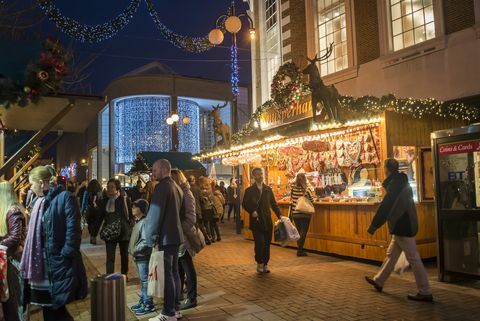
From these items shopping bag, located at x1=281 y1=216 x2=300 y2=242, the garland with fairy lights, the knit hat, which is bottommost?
shopping bag, located at x1=281 y1=216 x2=300 y2=242

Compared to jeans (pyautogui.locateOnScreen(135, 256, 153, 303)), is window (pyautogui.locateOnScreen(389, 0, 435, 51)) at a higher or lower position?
higher

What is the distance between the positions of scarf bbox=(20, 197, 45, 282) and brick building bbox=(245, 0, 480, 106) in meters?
10.2

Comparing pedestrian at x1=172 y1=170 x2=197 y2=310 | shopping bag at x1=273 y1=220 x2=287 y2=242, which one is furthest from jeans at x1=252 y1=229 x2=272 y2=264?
pedestrian at x1=172 y1=170 x2=197 y2=310

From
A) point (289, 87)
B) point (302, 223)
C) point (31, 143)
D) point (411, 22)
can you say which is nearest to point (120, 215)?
point (31, 143)

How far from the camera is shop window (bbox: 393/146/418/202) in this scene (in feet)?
31.9

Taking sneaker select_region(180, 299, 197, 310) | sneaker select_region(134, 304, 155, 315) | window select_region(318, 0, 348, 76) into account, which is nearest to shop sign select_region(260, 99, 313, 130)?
window select_region(318, 0, 348, 76)

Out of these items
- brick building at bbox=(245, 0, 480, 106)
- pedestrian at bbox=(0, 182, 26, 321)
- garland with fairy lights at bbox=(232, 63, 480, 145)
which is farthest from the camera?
brick building at bbox=(245, 0, 480, 106)

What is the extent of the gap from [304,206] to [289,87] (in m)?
3.15

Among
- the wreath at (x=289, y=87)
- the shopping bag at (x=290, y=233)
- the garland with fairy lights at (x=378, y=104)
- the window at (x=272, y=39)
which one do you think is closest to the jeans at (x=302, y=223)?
the shopping bag at (x=290, y=233)

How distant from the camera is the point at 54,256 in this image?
14.9 ft

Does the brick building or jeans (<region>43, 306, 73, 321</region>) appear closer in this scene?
jeans (<region>43, 306, 73, 321</region>)

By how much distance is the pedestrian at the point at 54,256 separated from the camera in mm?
4516

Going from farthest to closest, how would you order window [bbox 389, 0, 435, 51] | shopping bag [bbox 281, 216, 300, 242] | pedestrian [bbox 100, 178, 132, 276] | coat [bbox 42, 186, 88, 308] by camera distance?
1. window [bbox 389, 0, 435, 51]
2. shopping bag [bbox 281, 216, 300, 242]
3. pedestrian [bbox 100, 178, 132, 276]
4. coat [bbox 42, 186, 88, 308]

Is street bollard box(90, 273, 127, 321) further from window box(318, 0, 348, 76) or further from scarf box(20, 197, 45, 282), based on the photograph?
window box(318, 0, 348, 76)
